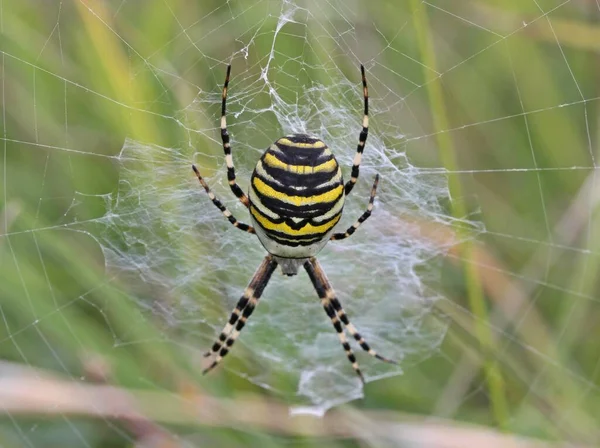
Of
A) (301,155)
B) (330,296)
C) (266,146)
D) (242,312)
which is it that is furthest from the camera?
(330,296)

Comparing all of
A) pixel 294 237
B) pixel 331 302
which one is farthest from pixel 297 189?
pixel 331 302

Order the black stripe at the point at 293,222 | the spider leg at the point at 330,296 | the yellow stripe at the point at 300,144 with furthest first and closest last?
the spider leg at the point at 330,296
the black stripe at the point at 293,222
the yellow stripe at the point at 300,144

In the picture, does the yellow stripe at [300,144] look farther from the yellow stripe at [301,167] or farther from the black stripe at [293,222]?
the black stripe at [293,222]


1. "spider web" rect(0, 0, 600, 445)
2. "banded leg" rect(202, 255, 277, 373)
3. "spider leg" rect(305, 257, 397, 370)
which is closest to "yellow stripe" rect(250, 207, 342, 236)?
"spider web" rect(0, 0, 600, 445)

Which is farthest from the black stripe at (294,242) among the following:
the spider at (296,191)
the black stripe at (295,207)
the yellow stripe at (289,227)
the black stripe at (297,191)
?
the black stripe at (297,191)

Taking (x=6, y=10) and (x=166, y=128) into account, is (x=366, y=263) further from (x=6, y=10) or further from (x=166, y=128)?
(x=6, y=10)

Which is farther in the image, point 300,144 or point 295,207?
point 295,207

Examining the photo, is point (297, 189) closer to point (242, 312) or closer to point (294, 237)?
point (294, 237)
